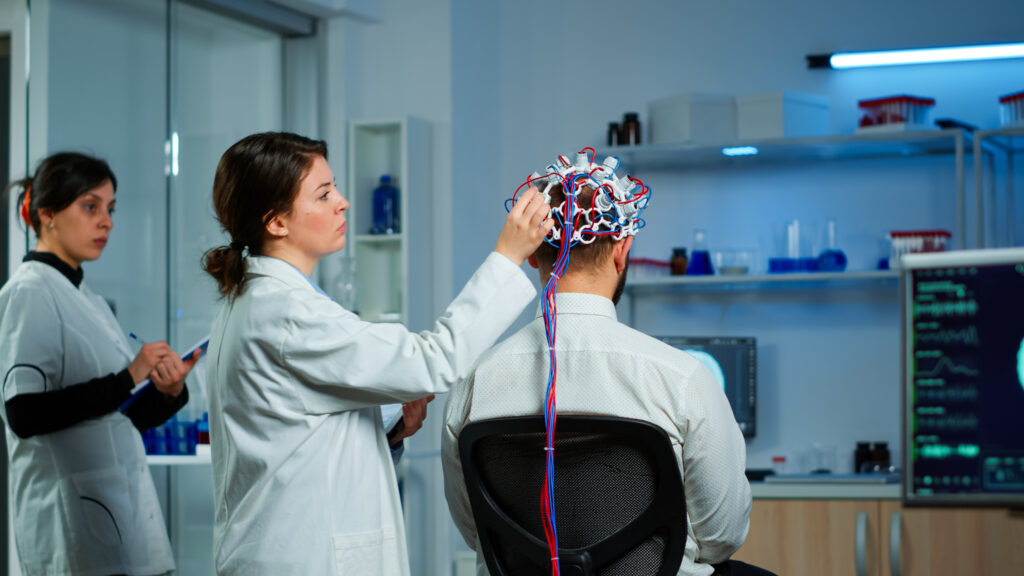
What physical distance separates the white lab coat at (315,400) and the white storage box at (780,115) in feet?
7.55

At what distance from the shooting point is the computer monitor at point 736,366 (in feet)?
12.0

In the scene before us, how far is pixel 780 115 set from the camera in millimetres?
3525

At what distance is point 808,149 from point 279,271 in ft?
8.35

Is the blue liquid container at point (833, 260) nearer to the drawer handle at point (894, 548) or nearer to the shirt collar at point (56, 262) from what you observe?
the drawer handle at point (894, 548)

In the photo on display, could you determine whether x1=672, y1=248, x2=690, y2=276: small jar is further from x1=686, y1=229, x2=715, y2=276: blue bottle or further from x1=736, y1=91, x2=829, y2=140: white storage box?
x1=736, y1=91, x2=829, y2=140: white storage box

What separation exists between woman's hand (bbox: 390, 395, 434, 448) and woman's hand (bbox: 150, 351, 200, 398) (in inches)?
28.9

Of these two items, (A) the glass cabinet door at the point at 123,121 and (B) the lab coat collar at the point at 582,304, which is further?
(A) the glass cabinet door at the point at 123,121

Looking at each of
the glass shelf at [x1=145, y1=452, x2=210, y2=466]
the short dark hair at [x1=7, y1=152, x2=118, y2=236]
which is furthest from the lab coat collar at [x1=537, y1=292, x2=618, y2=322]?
the glass shelf at [x1=145, y1=452, x2=210, y2=466]

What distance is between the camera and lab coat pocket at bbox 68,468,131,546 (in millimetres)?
2174

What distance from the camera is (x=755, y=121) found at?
3.58 meters

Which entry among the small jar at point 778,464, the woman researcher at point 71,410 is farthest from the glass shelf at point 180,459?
the small jar at point 778,464

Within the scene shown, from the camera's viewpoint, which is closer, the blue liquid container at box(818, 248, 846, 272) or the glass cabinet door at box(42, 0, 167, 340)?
the glass cabinet door at box(42, 0, 167, 340)

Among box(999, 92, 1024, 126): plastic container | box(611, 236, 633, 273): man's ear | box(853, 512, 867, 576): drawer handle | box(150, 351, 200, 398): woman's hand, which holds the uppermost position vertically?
box(999, 92, 1024, 126): plastic container

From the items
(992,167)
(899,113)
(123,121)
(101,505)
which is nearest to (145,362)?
Result: (101,505)
